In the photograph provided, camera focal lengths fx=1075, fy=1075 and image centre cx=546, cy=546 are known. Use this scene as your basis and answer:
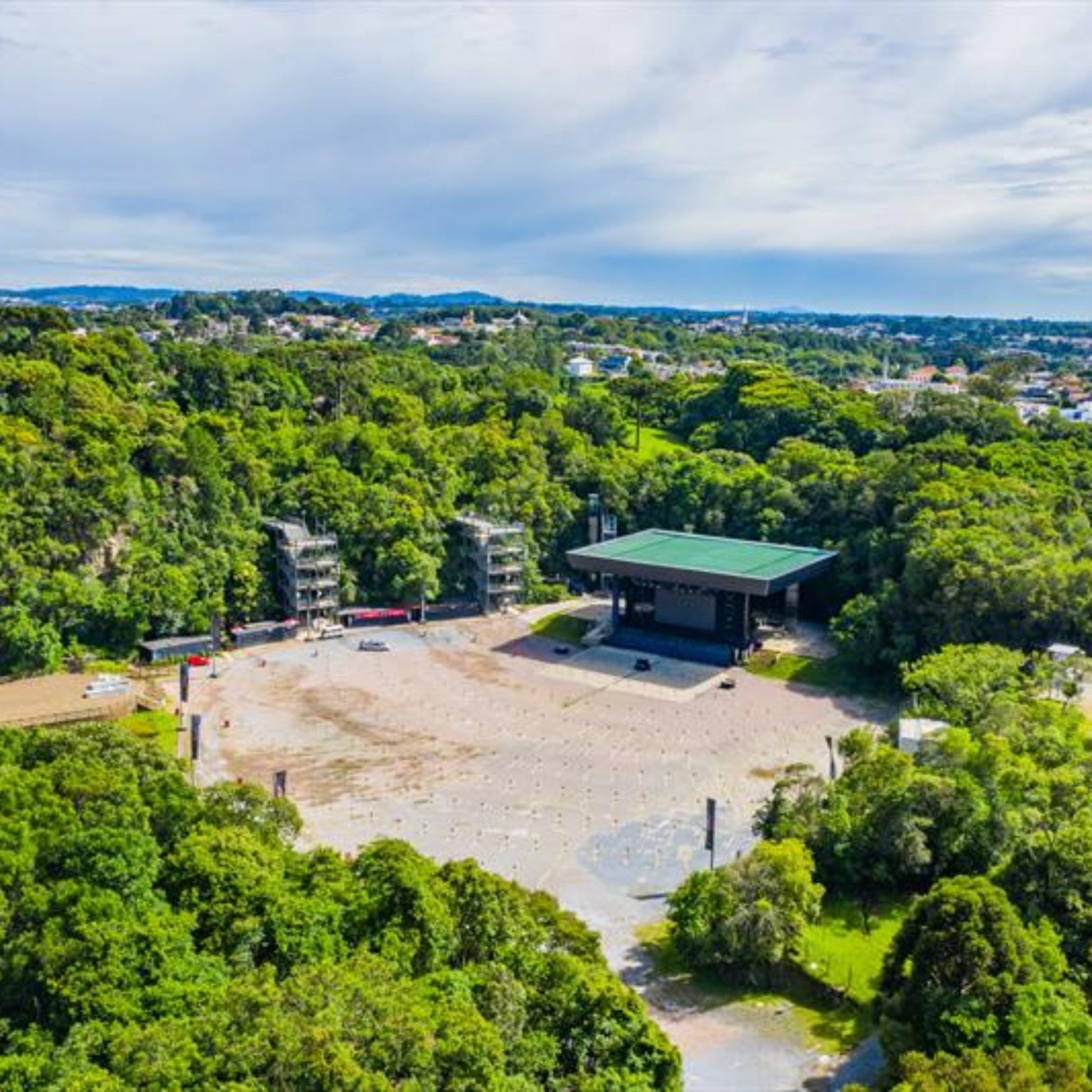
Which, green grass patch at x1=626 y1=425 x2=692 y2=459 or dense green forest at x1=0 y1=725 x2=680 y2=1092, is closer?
dense green forest at x1=0 y1=725 x2=680 y2=1092

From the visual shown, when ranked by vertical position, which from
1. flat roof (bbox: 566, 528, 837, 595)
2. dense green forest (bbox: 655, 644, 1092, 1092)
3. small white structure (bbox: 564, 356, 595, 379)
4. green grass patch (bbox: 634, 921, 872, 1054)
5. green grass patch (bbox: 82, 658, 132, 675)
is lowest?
green grass patch (bbox: 634, 921, 872, 1054)

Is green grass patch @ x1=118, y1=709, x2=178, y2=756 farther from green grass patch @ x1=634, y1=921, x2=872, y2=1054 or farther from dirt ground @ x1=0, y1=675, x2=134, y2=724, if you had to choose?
green grass patch @ x1=634, y1=921, x2=872, y2=1054

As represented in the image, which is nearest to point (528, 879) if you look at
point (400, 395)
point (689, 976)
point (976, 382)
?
point (689, 976)

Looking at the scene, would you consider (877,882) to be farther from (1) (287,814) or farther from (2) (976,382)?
(2) (976,382)

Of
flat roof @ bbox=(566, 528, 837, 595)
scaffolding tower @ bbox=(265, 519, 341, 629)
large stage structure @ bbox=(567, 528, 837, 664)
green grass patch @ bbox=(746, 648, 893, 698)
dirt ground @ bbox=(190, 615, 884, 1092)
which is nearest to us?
dirt ground @ bbox=(190, 615, 884, 1092)

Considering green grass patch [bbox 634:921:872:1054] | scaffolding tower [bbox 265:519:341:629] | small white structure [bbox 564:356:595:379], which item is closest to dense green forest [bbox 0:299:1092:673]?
scaffolding tower [bbox 265:519:341:629]

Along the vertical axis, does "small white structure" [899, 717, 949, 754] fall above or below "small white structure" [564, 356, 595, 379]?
below
